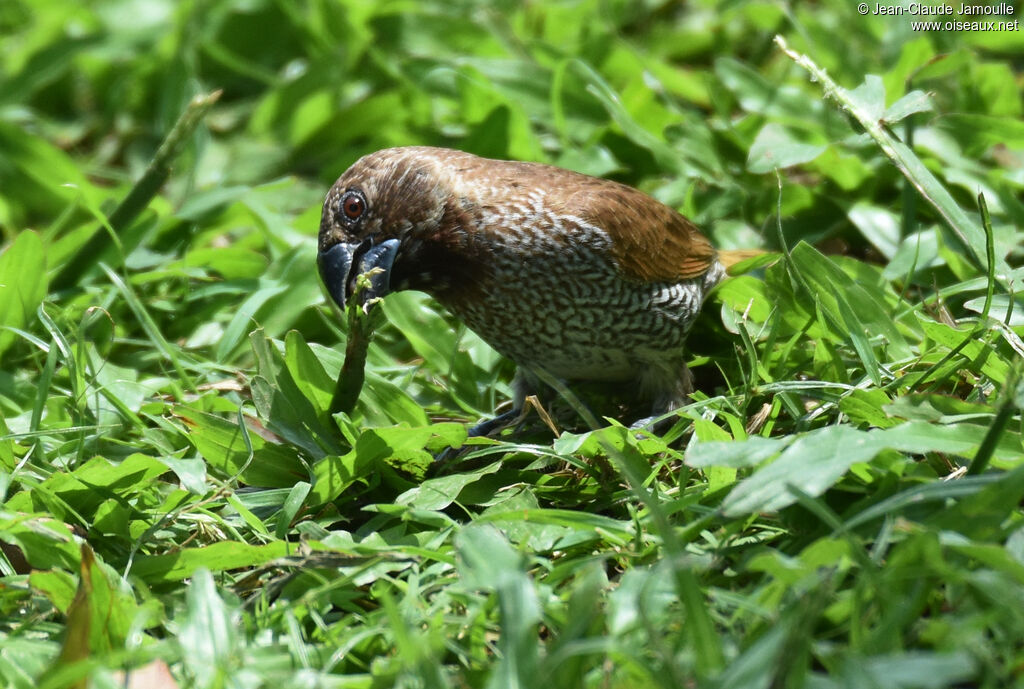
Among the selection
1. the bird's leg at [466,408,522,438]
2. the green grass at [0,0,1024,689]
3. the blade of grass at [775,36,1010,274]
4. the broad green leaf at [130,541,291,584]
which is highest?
the blade of grass at [775,36,1010,274]

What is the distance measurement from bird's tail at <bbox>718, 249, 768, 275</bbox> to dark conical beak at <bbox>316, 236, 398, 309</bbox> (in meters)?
1.20

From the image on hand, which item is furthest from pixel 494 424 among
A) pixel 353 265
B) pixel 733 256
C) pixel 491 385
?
pixel 733 256

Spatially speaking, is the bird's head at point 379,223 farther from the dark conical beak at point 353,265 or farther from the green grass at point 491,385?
the green grass at point 491,385

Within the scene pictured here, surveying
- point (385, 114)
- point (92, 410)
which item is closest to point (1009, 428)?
point (92, 410)

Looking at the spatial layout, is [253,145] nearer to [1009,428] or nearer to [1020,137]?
[1020,137]

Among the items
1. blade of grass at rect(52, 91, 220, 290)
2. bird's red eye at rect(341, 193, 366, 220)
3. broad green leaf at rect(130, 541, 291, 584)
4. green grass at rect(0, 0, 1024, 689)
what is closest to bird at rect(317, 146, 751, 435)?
bird's red eye at rect(341, 193, 366, 220)

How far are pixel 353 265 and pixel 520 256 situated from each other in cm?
52

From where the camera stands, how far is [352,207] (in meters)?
3.37

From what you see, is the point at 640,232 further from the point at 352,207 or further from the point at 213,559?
the point at 213,559

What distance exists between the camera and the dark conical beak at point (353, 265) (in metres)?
3.32

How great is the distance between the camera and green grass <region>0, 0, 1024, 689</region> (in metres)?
2.16

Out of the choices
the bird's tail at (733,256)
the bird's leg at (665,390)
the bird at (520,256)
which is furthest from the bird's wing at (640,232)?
the bird's leg at (665,390)

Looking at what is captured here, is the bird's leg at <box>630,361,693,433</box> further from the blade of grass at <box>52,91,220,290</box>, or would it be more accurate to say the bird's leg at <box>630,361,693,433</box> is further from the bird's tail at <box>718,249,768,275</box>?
the blade of grass at <box>52,91,220,290</box>

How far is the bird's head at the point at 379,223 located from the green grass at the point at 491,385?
0.30 metres
